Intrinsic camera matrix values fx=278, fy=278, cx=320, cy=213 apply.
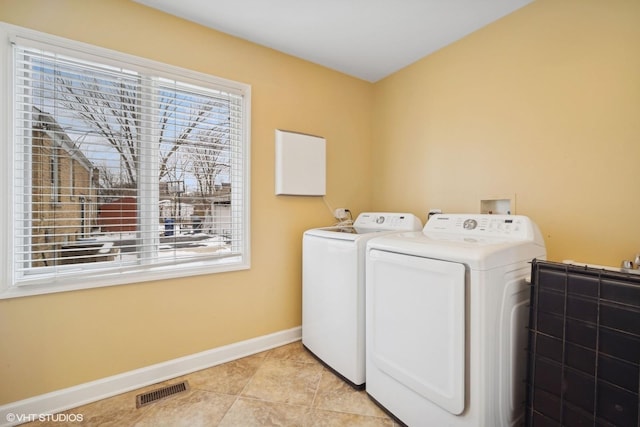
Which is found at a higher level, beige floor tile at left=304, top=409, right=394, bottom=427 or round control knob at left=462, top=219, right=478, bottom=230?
round control knob at left=462, top=219, right=478, bottom=230

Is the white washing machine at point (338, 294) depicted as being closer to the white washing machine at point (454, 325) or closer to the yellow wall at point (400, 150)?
the white washing machine at point (454, 325)

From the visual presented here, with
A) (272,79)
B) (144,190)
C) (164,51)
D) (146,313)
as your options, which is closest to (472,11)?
(272,79)

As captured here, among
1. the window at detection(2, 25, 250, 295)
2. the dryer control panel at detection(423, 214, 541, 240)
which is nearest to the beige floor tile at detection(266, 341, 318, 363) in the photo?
the window at detection(2, 25, 250, 295)

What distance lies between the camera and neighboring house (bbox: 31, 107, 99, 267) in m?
1.49

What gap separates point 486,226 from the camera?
61.9 inches

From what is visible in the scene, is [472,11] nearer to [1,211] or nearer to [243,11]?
[243,11]

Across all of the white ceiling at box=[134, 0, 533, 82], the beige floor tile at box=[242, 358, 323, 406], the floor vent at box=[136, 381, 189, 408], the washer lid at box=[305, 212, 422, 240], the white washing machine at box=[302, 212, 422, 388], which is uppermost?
the white ceiling at box=[134, 0, 533, 82]

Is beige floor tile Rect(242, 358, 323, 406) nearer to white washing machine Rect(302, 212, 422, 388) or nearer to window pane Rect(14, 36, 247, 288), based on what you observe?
white washing machine Rect(302, 212, 422, 388)

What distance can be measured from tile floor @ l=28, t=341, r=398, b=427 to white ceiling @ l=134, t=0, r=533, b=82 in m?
2.39

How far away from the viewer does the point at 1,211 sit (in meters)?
1.40

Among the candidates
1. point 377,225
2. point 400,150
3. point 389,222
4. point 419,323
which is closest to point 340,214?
point 377,225

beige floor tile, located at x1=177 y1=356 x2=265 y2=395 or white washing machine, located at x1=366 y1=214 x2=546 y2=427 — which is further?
beige floor tile, located at x1=177 y1=356 x2=265 y2=395

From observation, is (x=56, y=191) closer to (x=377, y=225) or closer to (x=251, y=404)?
(x=251, y=404)

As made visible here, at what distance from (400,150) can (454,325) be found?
5.67 ft
